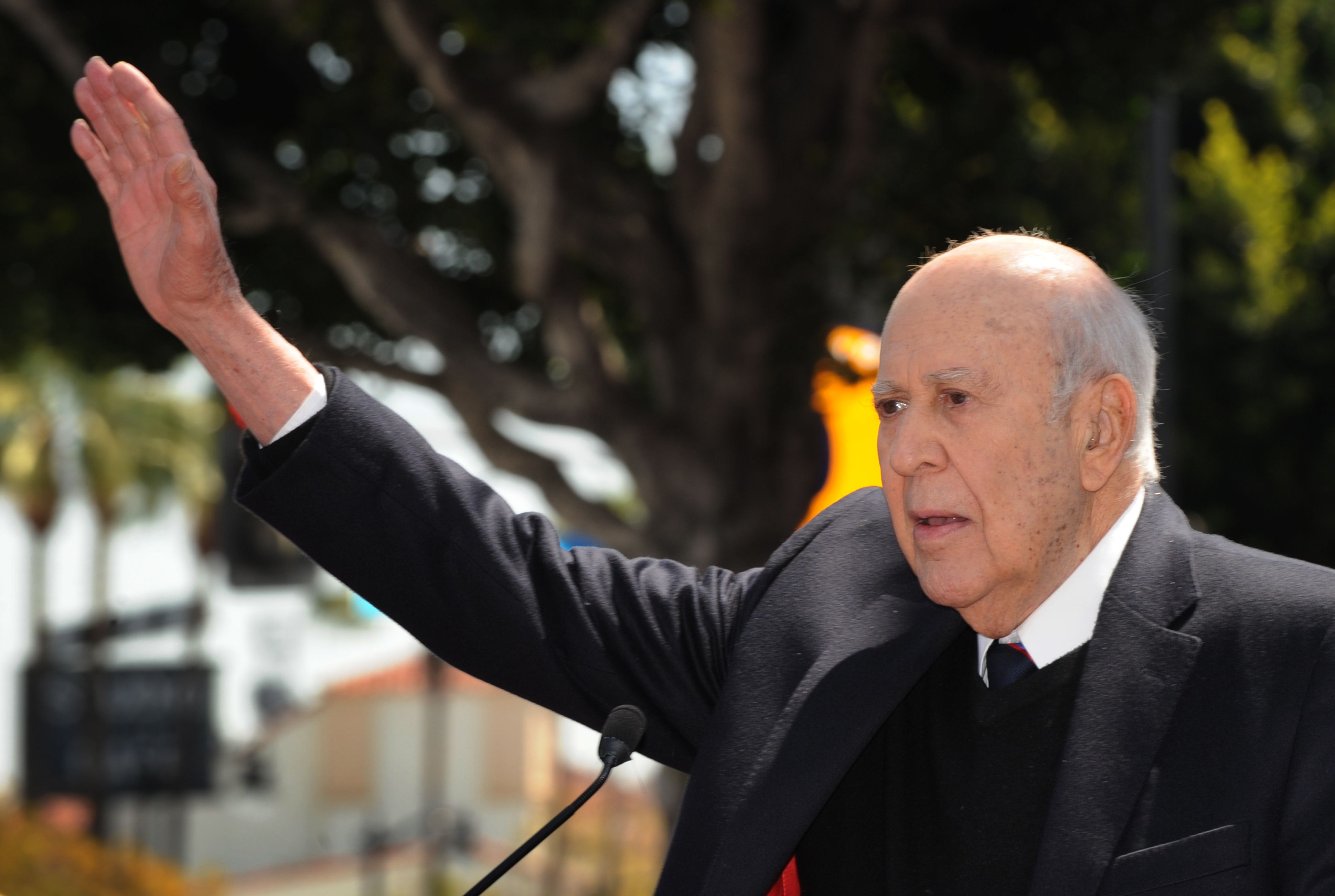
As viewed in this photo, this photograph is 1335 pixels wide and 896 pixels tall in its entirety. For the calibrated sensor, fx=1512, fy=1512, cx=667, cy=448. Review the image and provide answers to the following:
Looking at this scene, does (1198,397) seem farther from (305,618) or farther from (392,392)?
(305,618)

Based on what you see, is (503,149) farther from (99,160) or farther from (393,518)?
(393,518)

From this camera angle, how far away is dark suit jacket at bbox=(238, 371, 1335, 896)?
1839 millimetres

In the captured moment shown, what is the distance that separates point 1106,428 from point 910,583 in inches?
15.2

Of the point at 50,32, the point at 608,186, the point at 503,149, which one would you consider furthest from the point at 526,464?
the point at 50,32

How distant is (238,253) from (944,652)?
6882 millimetres

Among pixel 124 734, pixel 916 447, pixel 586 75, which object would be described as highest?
pixel 586 75

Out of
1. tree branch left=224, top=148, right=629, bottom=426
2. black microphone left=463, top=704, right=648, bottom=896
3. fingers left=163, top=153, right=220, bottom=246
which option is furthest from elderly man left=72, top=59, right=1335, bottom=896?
tree branch left=224, top=148, right=629, bottom=426

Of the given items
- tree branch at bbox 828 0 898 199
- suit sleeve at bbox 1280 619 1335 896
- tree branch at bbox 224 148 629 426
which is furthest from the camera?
tree branch at bbox 224 148 629 426

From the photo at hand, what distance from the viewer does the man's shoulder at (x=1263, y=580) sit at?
1901 millimetres

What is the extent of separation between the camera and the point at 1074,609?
216 centimetres

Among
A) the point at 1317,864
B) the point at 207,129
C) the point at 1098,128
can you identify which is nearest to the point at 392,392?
the point at 207,129

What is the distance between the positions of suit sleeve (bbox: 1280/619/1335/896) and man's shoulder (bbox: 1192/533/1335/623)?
2.6 inches

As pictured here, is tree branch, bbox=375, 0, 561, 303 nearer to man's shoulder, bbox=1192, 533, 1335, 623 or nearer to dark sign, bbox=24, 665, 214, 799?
man's shoulder, bbox=1192, 533, 1335, 623

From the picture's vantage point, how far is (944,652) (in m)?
2.31
